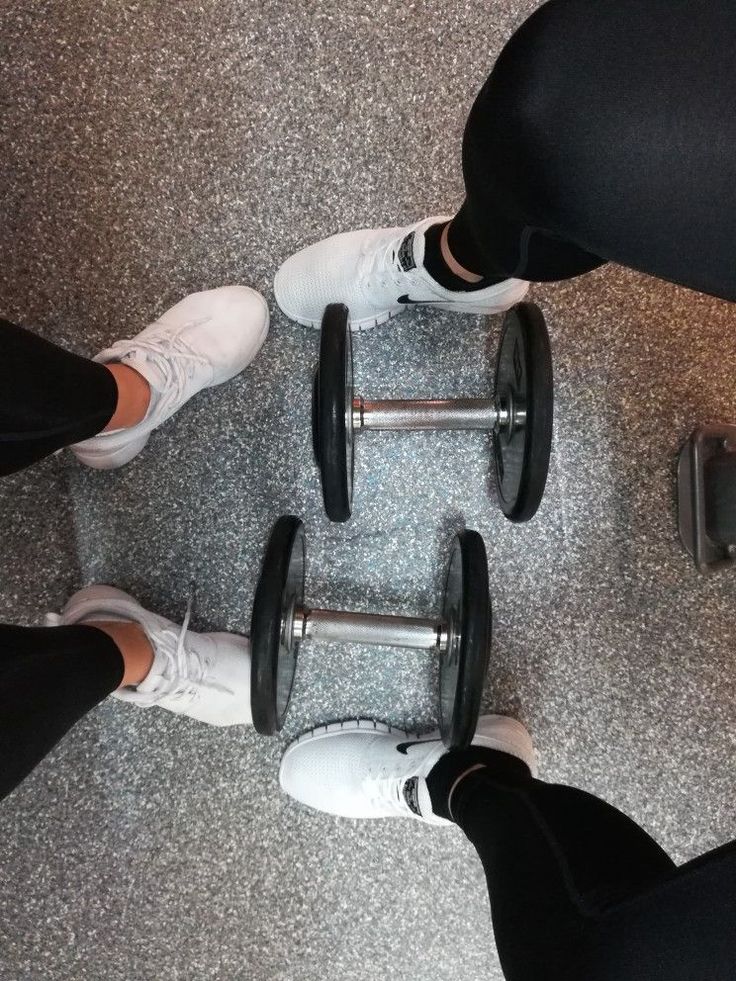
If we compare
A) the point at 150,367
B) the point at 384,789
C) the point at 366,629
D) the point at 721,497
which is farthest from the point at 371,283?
the point at 384,789

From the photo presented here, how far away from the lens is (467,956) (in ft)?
3.00

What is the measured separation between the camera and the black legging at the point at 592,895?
0.41 m

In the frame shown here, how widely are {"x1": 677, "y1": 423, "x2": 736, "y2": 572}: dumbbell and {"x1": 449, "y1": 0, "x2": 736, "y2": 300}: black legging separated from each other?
1.55ft

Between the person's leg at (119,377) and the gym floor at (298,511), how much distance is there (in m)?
0.05

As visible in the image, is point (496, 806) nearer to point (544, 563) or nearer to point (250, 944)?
point (544, 563)

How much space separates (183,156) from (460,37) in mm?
428

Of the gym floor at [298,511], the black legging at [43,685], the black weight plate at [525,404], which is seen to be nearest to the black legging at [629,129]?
the black weight plate at [525,404]

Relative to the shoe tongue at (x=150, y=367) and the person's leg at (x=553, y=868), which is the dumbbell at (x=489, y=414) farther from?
the person's leg at (x=553, y=868)

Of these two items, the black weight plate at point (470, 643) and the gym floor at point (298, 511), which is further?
the gym floor at point (298, 511)

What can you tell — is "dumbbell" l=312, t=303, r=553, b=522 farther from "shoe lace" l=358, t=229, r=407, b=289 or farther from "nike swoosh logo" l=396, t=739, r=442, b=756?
"nike swoosh logo" l=396, t=739, r=442, b=756

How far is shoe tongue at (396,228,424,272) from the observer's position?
2.64 feet

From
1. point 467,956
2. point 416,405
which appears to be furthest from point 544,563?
point 467,956

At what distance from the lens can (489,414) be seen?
33.1 inches

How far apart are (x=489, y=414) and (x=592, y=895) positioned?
53 cm
